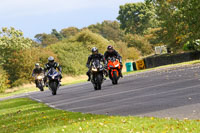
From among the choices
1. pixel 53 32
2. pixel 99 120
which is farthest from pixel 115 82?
pixel 53 32

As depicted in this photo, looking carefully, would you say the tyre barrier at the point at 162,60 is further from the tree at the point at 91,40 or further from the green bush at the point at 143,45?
the green bush at the point at 143,45

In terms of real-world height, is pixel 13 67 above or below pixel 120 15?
below

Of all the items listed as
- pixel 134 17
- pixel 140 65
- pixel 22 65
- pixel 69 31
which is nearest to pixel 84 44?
pixel 22 65

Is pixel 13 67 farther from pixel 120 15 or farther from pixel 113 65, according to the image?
pixel 120 15

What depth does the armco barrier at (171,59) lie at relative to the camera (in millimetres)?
47438

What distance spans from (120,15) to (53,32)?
53.2m

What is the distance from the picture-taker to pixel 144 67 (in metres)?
51.6

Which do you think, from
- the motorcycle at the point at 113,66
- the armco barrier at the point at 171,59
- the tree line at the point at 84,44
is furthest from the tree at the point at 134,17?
the motorcycle at the point at 113,66

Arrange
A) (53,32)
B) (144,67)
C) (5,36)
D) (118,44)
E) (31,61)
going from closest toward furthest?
(144,67) < (31,61) < (5,36) < (118,44) < (53,32)

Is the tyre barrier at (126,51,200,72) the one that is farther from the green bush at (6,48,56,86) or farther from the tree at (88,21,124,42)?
the tree at (88,21,124,42)

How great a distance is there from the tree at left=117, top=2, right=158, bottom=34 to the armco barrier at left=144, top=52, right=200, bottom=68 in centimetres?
5966

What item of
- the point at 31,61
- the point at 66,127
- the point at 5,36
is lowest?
the point at 66,127

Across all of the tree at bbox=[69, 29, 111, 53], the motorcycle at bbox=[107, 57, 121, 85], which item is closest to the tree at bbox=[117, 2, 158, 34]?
the tree at bbox=[69, 29, 111, 53]

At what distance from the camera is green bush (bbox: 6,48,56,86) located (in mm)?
59812
